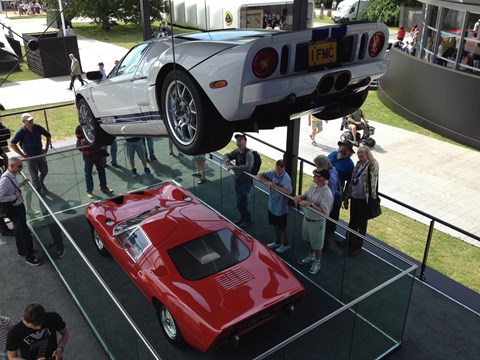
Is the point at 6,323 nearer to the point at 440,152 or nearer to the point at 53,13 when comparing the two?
the point at 440,152

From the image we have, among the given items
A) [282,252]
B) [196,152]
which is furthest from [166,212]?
[196,152]

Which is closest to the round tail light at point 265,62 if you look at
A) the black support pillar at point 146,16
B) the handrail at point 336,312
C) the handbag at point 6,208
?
the handrail at point 336,312

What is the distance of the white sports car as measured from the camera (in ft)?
12.6

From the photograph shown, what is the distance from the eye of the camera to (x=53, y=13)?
29.2 metres

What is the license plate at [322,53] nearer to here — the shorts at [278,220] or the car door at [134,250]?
the car door at [134,250]

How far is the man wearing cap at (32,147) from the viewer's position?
834 centimetres

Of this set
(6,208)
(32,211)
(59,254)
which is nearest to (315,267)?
(59,254)

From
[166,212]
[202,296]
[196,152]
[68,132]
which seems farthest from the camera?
[68,132]

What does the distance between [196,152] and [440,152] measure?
10.1m

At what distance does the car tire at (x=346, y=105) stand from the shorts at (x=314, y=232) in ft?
5.35

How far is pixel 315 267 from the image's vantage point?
6727 mm

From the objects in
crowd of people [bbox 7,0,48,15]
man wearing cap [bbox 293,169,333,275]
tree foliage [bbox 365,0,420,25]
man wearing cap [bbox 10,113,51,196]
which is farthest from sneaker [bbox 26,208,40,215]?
crowd of people [bbox 7,0,48,15]

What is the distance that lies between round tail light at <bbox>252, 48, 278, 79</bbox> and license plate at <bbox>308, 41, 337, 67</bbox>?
1.31 ft

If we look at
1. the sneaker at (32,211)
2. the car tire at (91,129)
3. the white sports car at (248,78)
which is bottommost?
the sneaker at (32,211)
